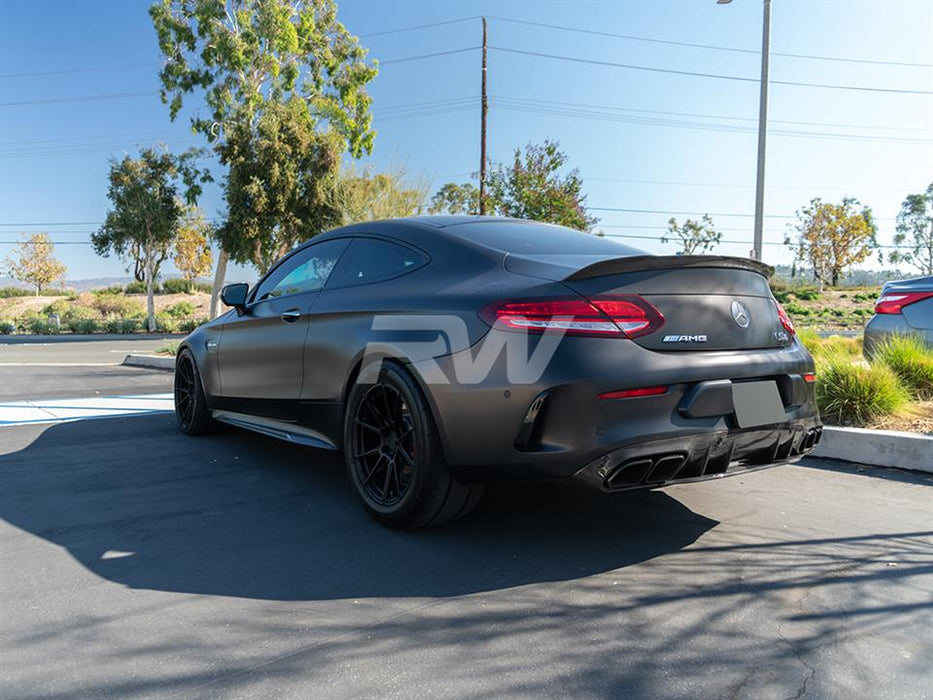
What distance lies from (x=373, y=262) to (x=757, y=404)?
2.04 meters

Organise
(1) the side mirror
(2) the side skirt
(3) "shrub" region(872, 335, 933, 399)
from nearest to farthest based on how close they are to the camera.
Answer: (2) the side skirt
(1) the side mirror
(3) "shrub" region(872, 335, 933, 399)

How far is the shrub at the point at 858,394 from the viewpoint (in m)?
5.08

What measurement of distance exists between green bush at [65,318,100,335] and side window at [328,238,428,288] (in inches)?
1173

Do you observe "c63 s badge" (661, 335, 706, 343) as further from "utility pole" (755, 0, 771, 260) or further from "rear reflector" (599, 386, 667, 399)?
"utility pole" (755, 0, 771, 260)

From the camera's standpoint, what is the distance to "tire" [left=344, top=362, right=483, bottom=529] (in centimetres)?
293

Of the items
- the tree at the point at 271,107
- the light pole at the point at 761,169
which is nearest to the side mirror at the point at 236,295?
the light pole at the point at 761,169

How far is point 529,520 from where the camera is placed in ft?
11.1

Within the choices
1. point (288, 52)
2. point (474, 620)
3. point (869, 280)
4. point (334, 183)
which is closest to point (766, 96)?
point (474, 620)

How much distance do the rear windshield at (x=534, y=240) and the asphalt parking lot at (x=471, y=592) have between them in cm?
132

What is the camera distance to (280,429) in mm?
4137

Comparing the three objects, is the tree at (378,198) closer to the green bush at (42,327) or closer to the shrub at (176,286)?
the green bush at (42,327)

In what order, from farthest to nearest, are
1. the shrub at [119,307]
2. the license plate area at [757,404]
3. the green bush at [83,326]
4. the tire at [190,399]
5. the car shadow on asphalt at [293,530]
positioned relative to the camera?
the shrub at [119,307] → the green bush at [83,326] → the tire at [190,399] → the license plate area at [757,404] → the car shadow on asphalt at [293,530]

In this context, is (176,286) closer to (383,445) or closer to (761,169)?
(761,169)

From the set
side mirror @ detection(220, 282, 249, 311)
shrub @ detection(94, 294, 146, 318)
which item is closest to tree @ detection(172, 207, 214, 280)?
shrub @ detection(94, 294, 146, 318)
